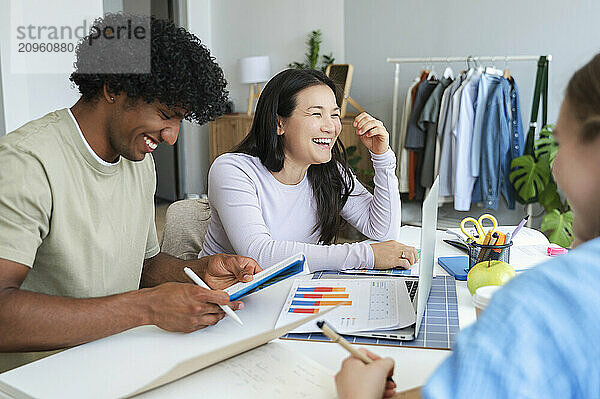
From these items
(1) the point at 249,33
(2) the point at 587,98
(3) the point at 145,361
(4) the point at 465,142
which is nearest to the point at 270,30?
(1) the point at 249,33

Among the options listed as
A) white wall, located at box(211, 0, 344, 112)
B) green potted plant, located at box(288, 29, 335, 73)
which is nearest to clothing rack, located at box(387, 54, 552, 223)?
green potted plant, located at box(288, 29, 335, 73)

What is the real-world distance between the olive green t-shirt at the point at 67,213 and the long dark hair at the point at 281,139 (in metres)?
0.55

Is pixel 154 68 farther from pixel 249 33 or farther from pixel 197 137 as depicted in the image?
pixel 197 137

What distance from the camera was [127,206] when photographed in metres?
1.55

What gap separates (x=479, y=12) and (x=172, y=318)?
13.5 ft

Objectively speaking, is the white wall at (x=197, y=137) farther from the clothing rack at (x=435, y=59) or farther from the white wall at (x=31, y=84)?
the clothing rack at (x=435, y=59)

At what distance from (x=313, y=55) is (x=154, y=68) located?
4.14 m

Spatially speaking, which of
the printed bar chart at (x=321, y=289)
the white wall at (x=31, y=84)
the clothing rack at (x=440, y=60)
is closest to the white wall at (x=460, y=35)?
the clothing rack at (x=440, y=60)

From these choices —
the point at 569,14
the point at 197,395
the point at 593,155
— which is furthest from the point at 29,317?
the point at 569,14

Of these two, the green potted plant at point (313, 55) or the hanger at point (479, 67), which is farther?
the green potted plant at point (313, 55)

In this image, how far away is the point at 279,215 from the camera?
6.66 feet

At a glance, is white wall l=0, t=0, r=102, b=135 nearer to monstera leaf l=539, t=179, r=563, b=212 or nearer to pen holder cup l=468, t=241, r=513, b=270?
pen holder cup l=468, t=241, r=513, b=270

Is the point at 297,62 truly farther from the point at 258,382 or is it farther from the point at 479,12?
the point at 258,382

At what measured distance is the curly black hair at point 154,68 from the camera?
1.35 m
